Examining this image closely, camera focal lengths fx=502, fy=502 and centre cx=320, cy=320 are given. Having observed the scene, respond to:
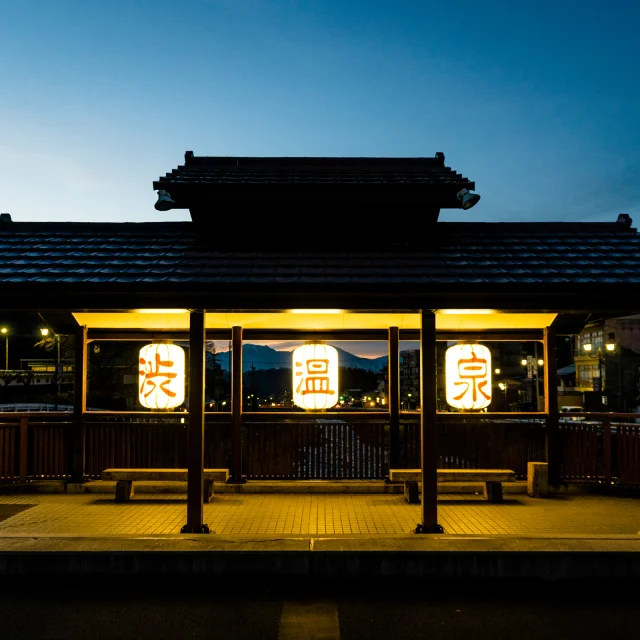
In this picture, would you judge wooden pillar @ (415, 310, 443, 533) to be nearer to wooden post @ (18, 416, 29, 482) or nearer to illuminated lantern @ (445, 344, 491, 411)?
illuminated lantern @ (445, 344, 491, 411)

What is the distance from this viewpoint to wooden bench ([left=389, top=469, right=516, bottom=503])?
332 inches

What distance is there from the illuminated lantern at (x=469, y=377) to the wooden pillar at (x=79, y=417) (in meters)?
6.68

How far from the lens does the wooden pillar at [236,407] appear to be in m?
9.16

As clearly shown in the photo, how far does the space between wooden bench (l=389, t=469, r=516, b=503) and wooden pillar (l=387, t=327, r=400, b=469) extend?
0.68 m

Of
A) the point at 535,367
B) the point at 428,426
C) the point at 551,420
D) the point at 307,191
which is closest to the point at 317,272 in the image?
the point at 307,191

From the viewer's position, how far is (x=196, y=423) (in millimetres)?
6836

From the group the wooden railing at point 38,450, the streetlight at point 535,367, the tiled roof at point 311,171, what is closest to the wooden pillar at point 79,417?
the wooden railing at point 38,450

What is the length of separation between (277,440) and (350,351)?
217 cm
